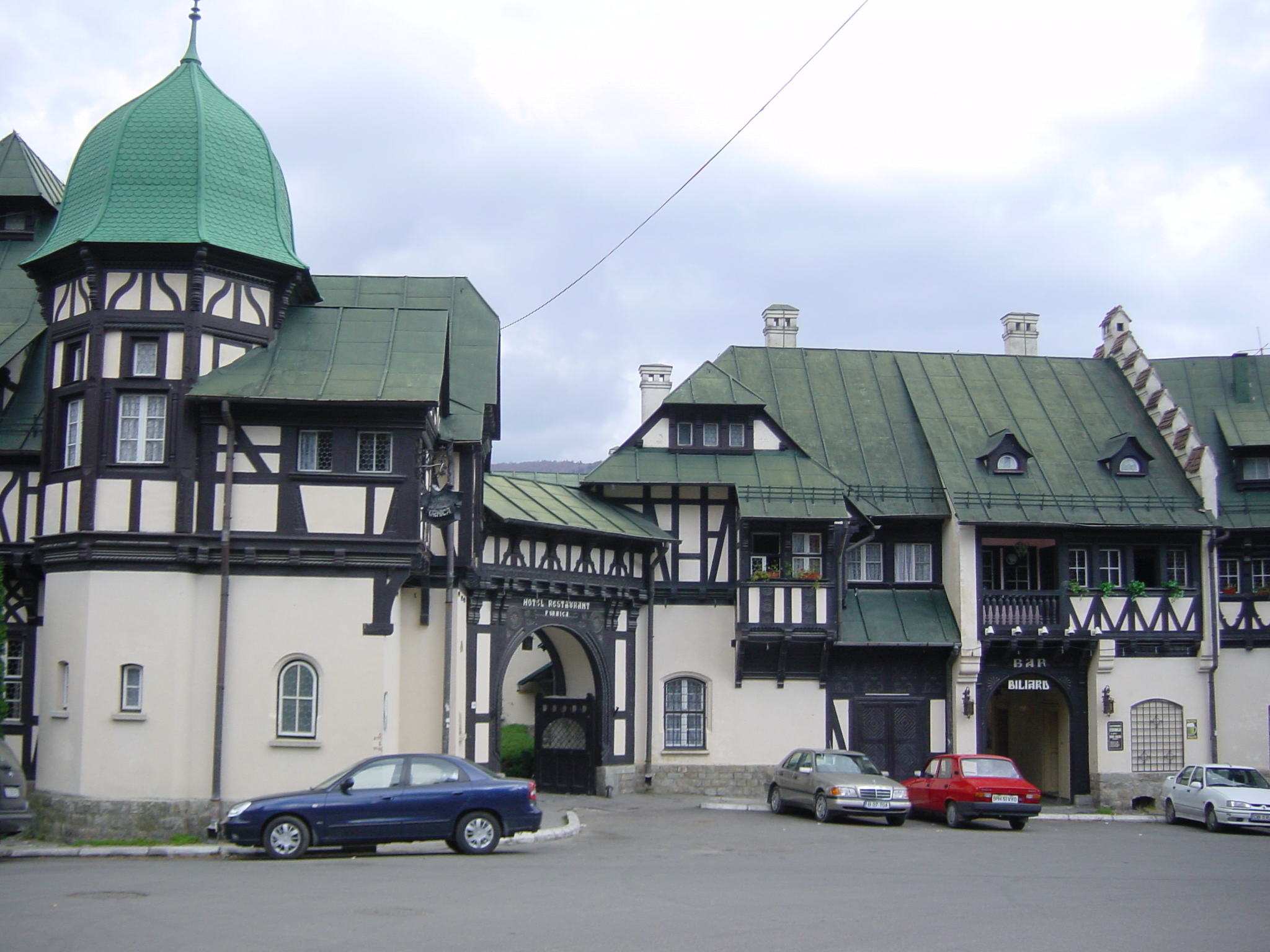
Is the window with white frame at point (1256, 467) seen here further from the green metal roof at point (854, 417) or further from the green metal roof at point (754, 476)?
the green metal roof at point (754, 476)

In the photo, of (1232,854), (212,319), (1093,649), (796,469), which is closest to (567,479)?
(796,469)

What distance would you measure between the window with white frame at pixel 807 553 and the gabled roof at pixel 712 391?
3341 mm

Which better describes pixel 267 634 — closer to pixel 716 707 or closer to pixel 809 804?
pixel 809 804

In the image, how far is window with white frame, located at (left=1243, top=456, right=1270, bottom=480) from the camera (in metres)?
32.9

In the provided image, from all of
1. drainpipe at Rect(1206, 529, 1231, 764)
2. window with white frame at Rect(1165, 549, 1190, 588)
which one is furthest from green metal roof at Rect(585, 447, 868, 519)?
drainpipe at Rect(1206, 529, 1231, 764)

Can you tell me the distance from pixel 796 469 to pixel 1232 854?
44.0ft

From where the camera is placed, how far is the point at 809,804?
996 inches

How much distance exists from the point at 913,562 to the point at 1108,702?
5.49 meters

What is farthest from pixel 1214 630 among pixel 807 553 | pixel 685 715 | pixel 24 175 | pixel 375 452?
pixel 24 175

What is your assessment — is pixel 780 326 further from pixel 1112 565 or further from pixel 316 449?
pixel 316 449

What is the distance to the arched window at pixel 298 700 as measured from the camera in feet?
69.5

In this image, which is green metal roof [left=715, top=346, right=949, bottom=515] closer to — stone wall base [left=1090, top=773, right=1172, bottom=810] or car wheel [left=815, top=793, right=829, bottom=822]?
stone wall base [left=1090, top=773, right=1172, bottom=810]

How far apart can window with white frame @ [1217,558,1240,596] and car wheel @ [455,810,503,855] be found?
855 inches

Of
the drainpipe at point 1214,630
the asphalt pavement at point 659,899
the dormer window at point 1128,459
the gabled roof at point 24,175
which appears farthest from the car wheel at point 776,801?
the gabled roof at point 24,175
